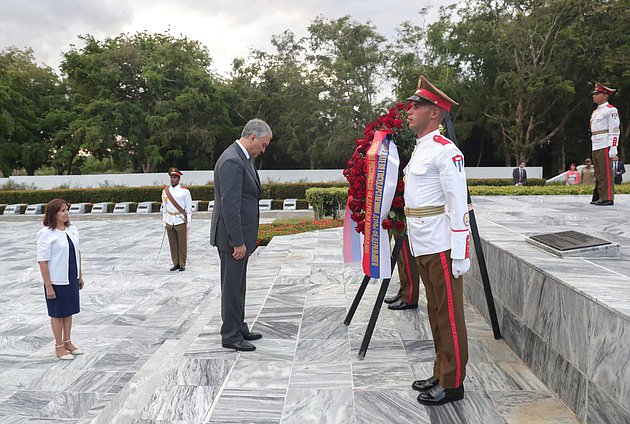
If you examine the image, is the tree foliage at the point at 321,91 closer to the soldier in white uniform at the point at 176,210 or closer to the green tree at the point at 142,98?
the green tree at the point at 142,98

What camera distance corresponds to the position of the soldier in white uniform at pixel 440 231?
8.88ft

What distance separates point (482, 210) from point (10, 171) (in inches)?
→ 1150

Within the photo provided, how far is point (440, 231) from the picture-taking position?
9.20ft

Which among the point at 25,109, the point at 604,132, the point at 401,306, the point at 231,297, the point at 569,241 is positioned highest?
the point at 25,109

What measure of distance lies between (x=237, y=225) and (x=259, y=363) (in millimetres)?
992

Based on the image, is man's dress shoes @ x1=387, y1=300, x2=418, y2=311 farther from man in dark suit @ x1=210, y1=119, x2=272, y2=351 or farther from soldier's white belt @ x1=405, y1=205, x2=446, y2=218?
soldier's white belt @ x1=405, y1=205, x2=446, y2=218

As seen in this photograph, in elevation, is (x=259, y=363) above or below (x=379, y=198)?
below

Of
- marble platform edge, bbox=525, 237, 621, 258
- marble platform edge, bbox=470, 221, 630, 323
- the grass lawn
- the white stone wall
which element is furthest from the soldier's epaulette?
the white stone wall

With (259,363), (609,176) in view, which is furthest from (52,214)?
(609,176)

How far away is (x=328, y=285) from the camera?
564 centimetres

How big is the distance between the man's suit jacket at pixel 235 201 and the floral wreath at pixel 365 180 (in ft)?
2.47

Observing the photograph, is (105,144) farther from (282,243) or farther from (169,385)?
(169,385)

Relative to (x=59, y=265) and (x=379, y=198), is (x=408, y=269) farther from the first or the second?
(x=59, y=265)

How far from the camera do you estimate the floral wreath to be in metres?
3.45
